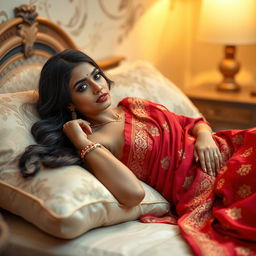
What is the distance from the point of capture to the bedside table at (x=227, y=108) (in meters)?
2.47

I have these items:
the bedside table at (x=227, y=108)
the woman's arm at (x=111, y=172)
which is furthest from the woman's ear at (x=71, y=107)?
the bedside table at (x=227, y=108)

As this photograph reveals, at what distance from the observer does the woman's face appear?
1.43 metres

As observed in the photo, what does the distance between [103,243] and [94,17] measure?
4.28 ft

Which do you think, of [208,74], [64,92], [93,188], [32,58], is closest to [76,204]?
[93,188]

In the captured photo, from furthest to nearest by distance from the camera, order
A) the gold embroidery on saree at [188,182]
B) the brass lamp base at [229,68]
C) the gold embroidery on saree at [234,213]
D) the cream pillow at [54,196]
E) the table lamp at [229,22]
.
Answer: the brass lamp base at [229,68], the table lamp at [229,22], the gold embroidery on saree at [188,182], the gold embroidery on saree at [234,213], the cream pillow at [54,196]

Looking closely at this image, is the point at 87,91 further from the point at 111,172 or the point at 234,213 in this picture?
the point at 234,213

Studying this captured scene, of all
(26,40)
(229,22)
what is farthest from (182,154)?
(229,22)

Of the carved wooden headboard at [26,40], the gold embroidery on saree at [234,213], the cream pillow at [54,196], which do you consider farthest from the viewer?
the carved wooden headboard at [26,40]

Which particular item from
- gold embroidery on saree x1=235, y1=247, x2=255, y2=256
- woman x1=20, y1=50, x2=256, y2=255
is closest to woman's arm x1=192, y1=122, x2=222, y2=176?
woman x1=20, y1=50, x2=256, y2=255

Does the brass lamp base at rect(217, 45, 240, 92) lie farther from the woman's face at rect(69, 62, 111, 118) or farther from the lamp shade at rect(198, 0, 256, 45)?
the woman's face at rect(69, 62, 111, 118)

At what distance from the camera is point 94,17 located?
2.17 metres

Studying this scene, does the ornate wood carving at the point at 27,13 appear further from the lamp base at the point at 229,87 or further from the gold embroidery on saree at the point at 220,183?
the lamp base at the point at 229,87

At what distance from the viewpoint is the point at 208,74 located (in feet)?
10.1

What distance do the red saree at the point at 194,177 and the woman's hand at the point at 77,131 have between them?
141 mm
